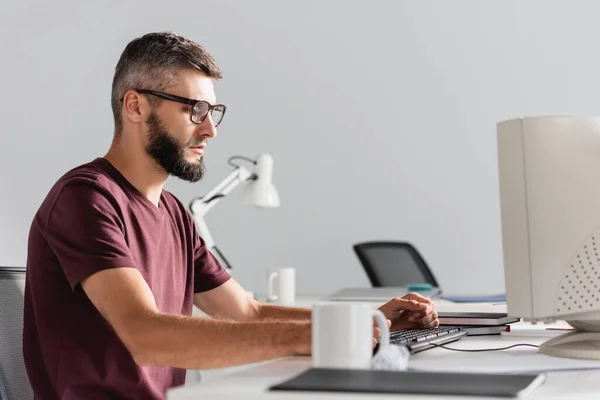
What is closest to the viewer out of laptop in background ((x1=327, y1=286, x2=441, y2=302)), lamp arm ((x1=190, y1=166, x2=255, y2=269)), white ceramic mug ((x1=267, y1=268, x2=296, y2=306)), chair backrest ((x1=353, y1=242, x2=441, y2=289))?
laptop in background ((x1=327, y1=286, x2=441, y2=302))

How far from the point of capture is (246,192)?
11.0 feet

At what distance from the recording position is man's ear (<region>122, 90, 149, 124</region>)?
1.80 meters

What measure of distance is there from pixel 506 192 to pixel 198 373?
75.9 inches

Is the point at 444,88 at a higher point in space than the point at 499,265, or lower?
higher

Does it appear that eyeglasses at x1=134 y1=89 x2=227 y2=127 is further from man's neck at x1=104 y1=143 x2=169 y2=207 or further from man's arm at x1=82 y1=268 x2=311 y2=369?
man's arm at x1=82 y1=268 x2=311 y2=369

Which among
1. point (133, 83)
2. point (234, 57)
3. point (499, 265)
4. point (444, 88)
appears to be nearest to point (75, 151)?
point (234, 57)

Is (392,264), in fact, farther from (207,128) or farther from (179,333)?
(179,333)

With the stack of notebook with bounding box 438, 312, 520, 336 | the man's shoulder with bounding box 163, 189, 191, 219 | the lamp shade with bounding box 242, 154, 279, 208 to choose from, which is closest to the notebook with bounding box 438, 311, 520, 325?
the stack of notebook with bounding box 438, 312, 520, 336

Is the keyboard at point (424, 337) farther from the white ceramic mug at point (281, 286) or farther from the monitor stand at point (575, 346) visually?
the white ceramic mug at point (281, 286)

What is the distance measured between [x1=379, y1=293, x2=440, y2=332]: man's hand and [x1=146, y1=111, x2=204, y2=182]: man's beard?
510 mm

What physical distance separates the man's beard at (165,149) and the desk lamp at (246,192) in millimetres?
1440

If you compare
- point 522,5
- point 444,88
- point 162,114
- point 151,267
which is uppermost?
point 522,5

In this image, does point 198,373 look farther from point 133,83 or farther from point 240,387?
point 240,387

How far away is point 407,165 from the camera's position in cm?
486
